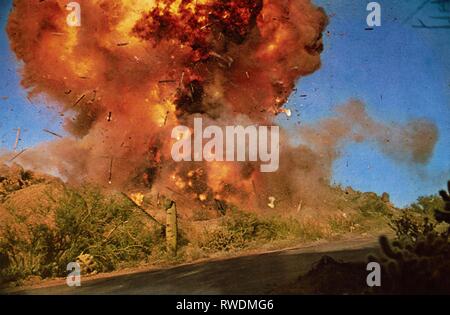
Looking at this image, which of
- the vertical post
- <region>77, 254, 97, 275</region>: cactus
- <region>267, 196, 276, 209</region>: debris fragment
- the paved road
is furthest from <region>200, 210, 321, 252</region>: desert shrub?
<region>77, 254, 97, 275</region>: cactus

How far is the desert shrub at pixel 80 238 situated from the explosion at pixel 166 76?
249 centimetres

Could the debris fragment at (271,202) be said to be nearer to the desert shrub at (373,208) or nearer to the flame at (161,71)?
the flame at (161,71)

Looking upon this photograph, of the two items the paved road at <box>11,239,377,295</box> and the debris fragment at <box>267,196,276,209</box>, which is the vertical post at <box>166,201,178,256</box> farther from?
the debris fragment at <box>267,196,276,209</box>

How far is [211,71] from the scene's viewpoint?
1603 cm

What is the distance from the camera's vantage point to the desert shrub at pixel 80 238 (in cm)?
1116

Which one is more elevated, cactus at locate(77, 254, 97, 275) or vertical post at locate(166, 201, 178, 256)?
vertical post at locate(166, 201, 178, 256)

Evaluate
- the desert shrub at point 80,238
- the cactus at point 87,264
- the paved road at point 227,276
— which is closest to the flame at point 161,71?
the desert shrub at point 80,238

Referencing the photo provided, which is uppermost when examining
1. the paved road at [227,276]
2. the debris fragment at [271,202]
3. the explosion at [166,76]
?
the explosion at [166,76]

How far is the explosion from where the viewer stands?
1489cm

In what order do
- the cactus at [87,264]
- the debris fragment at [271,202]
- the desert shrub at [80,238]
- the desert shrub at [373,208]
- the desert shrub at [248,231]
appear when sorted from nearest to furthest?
1. the desert shrub at [80,238]
2. the cactus at [87,264]
3. the desert shrub at [248,231]
4. the debris fragment at [271,202]
5. the desert shrub at [373,208]

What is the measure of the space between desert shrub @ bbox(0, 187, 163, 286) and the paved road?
1.82 meters

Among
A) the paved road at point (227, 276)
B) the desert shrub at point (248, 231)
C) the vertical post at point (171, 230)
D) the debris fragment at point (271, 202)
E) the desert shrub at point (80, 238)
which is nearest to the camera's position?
the paved road at point (227, 276)
